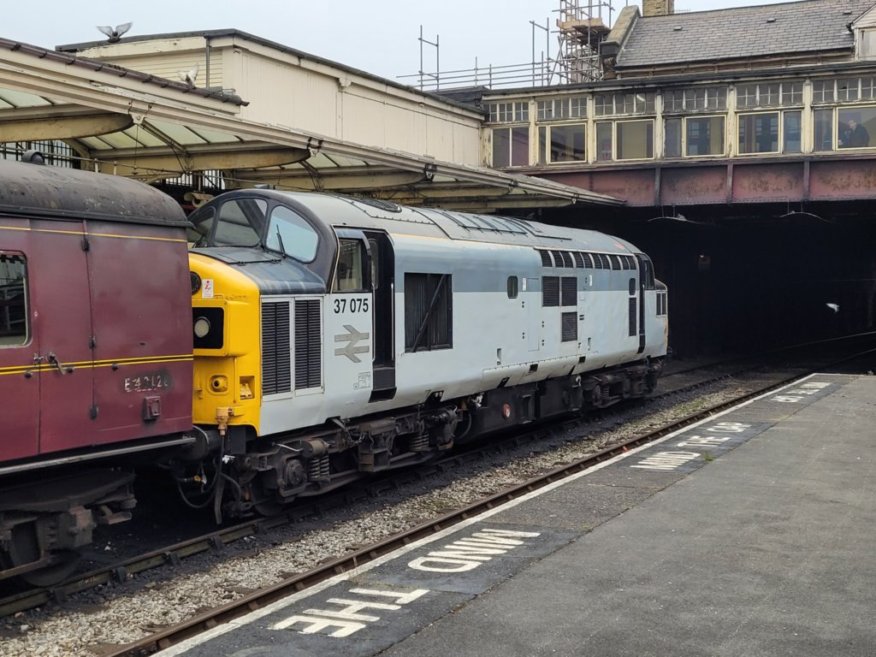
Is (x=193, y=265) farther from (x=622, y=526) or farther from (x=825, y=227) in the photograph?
(x=825, y=227)

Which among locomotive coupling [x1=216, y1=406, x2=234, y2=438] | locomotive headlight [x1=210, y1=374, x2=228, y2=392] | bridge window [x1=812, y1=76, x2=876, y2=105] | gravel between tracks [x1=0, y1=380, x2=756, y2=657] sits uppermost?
bridge window [x1=812, y1=76, x2=876, y2=105]

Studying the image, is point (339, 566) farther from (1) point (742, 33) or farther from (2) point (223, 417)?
(1) point (742, 33)

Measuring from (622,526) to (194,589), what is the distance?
4.58 metres

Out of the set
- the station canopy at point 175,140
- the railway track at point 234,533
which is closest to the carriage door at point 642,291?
the station canopy at point 175,140

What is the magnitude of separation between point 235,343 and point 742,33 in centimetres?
3487

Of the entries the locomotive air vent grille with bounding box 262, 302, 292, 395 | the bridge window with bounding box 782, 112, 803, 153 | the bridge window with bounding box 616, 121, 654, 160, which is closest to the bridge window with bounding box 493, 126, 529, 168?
the bridge window with bounding box 616, 121, 654, 160

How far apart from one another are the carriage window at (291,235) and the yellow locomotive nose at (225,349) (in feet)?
4.02

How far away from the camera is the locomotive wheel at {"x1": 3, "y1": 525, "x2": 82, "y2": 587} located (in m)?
8.20

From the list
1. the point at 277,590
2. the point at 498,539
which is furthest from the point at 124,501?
the point at 498,539

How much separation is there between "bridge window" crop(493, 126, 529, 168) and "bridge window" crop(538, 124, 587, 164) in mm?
505

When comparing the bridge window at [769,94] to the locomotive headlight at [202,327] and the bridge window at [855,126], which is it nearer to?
the bridge window at [855,126]

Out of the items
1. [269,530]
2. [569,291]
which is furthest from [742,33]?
[269,530]

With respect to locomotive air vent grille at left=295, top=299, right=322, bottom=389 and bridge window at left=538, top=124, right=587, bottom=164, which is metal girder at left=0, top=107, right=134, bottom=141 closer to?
locomotive air vent grille at left=295, top=299, right=322, bottom=389

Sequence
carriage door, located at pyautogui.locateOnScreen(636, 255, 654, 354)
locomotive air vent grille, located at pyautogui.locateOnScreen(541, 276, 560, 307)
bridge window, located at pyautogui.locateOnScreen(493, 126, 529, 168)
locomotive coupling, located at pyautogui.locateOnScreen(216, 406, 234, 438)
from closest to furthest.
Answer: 1. locomotive coupling, located at pyautogui.locateOnScreen(216, 406, 234, 438)
2. locomotive air vent grille, located at pyautogui.locateOnScreen(541, 276, 560, 307)
3. carriage door, located at pyautogui.locateOnScreen(636, 255, 654, 354)
4. bridge window, located at pyautogui.locateOnScreen(493, 126, 529, 168)
